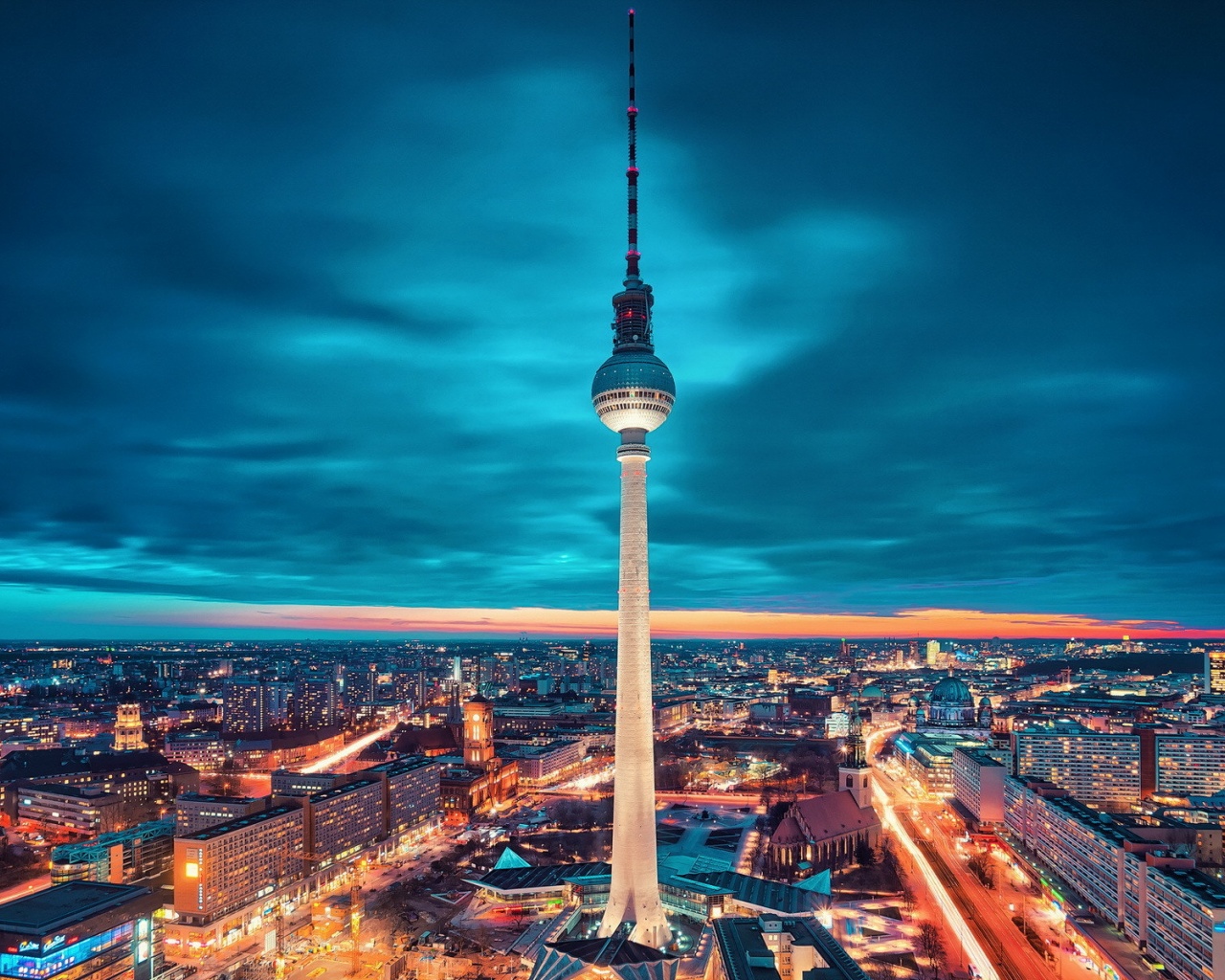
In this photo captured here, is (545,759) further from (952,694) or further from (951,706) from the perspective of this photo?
(952,694)

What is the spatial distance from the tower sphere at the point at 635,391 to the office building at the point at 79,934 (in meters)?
33.5

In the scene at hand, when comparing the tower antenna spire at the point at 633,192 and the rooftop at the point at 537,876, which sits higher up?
the tower antenna spire at the point at 633,192

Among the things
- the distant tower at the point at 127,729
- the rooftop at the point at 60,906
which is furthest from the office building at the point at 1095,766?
the distant tower at the point at 127,729

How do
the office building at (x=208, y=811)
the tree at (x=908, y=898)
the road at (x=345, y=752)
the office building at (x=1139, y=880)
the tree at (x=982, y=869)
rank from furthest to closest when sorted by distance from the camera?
the road at (x=345, y=752)
the office building at (x=208, y=811)
the tree at (x=982, y=869)
the tree at (x=908, y=898)
the office building at (x=1139, y=880)

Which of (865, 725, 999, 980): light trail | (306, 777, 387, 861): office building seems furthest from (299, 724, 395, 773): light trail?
(865, 725, 999, 980): light trail

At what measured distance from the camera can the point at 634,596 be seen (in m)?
46.3

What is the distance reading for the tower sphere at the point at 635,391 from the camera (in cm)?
4866

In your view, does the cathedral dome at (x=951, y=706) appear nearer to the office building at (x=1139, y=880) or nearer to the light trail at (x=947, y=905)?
the light trail at (x=947, y=905)

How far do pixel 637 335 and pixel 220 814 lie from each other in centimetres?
4464

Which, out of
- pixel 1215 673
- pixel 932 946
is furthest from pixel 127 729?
pixel 1215 673

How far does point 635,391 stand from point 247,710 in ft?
355

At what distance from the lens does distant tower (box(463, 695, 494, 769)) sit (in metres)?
90.6

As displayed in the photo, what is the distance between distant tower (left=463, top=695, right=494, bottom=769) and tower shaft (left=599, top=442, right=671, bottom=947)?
153 feet

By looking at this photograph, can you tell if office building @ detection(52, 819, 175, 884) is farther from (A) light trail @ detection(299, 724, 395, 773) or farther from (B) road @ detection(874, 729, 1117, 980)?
(B) road @ detection(874, 729, 1117, 980)
